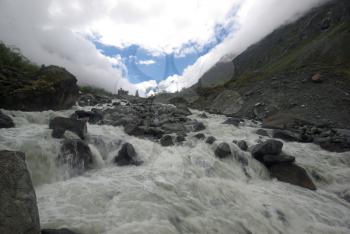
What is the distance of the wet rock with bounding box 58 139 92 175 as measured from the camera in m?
11.5

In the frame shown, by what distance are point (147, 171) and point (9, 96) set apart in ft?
44.1

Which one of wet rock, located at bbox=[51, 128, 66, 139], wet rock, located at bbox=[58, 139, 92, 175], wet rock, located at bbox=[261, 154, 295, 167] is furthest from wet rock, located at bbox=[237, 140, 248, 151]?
wet rock, located at bbox=[51, 128, 66, 139]

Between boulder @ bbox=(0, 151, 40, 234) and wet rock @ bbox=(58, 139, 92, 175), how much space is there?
5.61 m

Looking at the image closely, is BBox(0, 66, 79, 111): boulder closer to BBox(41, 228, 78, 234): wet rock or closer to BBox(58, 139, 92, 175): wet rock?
BBox(58, 139, 92, 175): wet rock

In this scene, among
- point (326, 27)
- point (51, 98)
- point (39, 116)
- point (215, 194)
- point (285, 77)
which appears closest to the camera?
point (215, 194)

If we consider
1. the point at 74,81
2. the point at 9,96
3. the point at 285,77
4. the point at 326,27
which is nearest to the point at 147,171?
the point at 9,96

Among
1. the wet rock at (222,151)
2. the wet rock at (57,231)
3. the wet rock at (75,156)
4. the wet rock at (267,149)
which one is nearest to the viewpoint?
the wet rock at (57,231)

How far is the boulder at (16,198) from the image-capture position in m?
5.10

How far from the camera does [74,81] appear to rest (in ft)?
84.2

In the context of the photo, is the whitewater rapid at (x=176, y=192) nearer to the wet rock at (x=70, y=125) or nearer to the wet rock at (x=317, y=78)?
the wet rock at (x=70, y=125)

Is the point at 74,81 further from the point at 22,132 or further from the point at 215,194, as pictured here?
the point at 215,194

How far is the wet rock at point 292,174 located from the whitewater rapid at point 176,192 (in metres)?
0.49

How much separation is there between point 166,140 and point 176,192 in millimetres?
7208

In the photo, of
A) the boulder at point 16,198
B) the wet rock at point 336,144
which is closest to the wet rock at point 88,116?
the boulder at point 16,198
